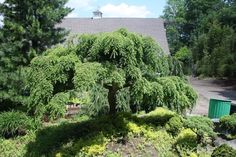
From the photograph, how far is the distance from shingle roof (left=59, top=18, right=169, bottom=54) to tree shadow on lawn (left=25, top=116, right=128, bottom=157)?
20242 millimetres

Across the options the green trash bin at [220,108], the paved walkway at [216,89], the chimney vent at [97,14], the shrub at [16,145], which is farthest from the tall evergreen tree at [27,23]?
the chimney vent at [97,14]

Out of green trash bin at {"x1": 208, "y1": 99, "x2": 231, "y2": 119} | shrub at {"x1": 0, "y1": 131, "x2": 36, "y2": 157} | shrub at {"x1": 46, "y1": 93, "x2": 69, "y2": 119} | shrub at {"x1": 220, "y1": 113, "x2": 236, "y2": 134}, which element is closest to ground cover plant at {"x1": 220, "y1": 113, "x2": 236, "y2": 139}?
shrub at {"x1": 220, "y1": 113, "x2": 236, "y2": 134}

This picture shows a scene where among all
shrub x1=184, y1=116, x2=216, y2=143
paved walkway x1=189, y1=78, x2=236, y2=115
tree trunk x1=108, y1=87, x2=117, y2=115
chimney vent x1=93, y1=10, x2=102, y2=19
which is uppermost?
chimney vent x1=93, y1=10, x2=102, y2=19

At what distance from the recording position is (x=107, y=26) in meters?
32.9

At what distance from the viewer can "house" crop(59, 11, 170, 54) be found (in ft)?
105

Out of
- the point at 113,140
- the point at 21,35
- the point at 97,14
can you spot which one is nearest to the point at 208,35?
the point at 97,14

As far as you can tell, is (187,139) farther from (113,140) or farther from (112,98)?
(112,98)

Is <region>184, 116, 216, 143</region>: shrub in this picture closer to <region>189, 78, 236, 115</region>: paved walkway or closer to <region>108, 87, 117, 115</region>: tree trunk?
<region>108, 87, 117, 115</region>: tree trunk

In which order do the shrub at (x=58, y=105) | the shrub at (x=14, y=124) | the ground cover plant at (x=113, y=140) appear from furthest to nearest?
the shrub at (x=14, y=124) < the ground cover plant at (x=113, y=140) < the shrub at (x=58, y=105)

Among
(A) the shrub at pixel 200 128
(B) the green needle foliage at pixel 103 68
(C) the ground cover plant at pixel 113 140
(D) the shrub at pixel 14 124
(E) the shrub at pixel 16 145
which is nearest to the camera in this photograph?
(B) the green needle foliage at pixel 103 68

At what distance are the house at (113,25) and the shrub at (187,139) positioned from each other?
66.6 feet

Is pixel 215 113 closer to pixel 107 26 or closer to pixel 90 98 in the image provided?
pixel 90 98

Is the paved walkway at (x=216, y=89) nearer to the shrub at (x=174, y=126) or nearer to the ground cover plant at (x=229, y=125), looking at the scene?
the ground cover plant at (x=229, y=125)

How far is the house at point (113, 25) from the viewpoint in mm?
31925
